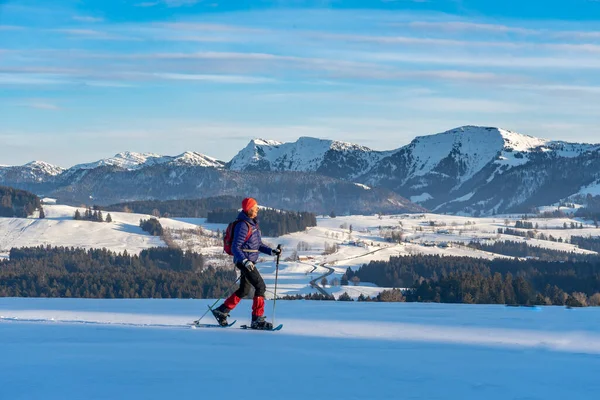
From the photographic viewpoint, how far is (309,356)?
1349 centimetres

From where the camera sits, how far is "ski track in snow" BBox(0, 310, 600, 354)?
50.2ft

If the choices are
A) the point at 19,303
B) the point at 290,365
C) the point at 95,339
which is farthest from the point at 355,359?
the point at 19,303

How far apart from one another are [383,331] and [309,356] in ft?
12.4

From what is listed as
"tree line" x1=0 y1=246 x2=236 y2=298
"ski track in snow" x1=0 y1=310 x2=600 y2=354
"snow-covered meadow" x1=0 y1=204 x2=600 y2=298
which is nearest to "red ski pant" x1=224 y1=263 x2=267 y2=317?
"ski track in snow" x1=0 y1=310 x2=600 y2=354

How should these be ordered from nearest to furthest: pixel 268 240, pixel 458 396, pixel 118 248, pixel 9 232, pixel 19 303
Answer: pixel 458 396 → pixel 19 303 → pixel 118 248 → pixel 9 232 → pixel 268 240

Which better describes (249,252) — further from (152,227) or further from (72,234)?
(152,227)

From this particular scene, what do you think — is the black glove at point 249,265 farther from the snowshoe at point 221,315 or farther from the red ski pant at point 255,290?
the snowshoe at point 221,315

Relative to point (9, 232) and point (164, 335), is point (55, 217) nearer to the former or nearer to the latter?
point (9, 232)

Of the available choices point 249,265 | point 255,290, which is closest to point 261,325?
point 255,290

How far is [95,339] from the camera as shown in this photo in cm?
1521

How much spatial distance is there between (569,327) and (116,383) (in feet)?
33.9

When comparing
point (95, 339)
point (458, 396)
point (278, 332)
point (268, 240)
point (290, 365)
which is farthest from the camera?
point (268, 240)

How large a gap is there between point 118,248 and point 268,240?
42.6 meters

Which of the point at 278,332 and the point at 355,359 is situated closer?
the point at 355,359
